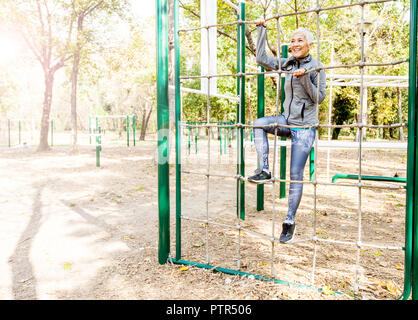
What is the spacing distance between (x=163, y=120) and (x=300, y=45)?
115 cm

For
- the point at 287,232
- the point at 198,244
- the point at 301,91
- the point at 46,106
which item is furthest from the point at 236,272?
the point at 46,106

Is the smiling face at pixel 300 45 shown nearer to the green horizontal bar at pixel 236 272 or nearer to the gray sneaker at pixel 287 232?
the gray sneaker at pixel 287 232

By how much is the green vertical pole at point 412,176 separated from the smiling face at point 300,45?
27.4 inches

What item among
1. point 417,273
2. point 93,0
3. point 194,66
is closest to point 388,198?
point 417,273

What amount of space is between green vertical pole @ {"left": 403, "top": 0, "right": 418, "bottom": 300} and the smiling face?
697mm

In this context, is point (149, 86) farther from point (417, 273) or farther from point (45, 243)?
point (417, 273)

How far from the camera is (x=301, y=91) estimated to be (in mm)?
2471

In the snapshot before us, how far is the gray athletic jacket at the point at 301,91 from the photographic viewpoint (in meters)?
2.36

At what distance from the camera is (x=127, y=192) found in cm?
563

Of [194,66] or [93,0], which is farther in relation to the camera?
[194,66]

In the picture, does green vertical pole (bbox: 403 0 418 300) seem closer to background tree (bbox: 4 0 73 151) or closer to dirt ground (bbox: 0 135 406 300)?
dirt ground (bbox: 0 135 406 300)

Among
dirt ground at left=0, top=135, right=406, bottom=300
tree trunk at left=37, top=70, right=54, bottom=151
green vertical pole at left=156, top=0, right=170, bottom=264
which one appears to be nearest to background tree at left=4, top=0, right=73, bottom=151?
tree trunk at left=37, top=70, right=54, bottom=151
